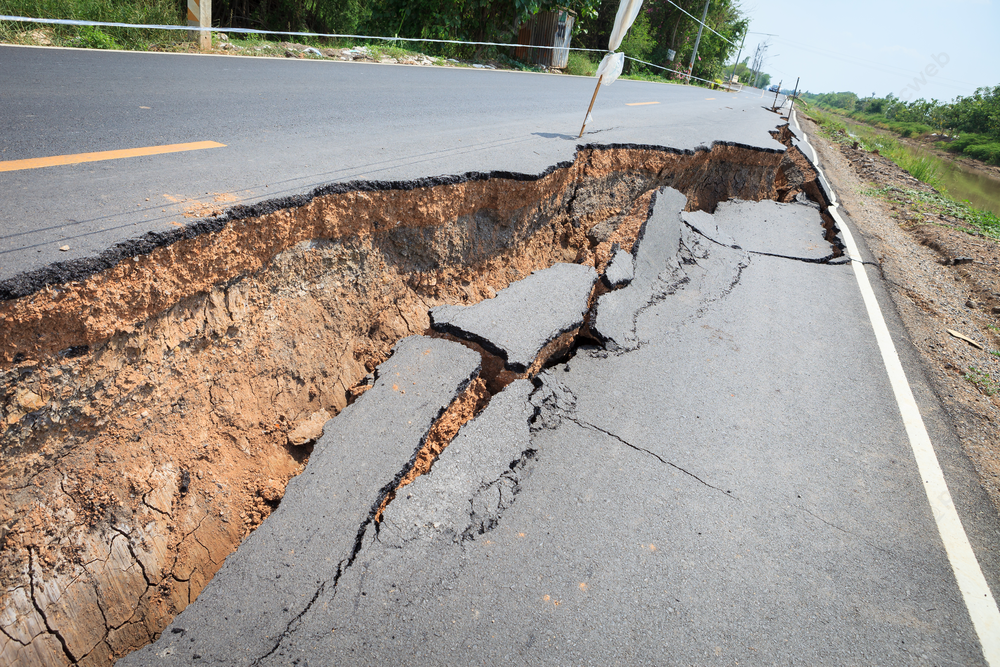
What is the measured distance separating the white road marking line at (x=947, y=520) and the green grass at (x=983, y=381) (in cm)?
57

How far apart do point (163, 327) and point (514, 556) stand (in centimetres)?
193

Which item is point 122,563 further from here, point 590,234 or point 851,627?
point 590,234

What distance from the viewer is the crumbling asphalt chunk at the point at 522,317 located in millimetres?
3354

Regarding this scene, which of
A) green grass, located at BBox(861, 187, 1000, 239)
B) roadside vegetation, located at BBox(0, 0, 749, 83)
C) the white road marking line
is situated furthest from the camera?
green grass, located at BBox(861, 187, 1000, 239)

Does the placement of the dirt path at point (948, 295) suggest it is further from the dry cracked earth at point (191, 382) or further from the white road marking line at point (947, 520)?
the dry cracked earth at point (191, 382)

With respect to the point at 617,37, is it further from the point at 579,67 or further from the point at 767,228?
the point at 579,67

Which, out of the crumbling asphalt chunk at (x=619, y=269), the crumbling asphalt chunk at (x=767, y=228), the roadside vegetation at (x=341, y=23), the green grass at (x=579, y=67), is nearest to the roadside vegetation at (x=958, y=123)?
the roadside vegetation at (x=341, y=23)

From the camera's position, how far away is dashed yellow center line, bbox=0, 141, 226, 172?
119 inches

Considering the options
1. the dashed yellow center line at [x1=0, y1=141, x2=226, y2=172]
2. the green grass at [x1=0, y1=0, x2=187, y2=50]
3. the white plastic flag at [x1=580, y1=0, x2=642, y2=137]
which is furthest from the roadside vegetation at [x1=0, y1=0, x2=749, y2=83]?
the white plastic flag at [x1=580, y1=0, x2=642, y2=137]

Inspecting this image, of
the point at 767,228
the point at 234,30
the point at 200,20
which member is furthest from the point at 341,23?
the point at 767,228

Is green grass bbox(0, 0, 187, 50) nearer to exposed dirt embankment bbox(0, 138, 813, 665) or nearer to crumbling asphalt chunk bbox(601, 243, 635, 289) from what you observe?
exposed dirt embankment bbox(0, 138, 813, 665)

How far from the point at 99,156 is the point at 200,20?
23.8 feet

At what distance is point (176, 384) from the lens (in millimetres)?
2459

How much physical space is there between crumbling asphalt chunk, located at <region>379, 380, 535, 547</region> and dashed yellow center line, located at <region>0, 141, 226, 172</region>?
2948 millimetres
